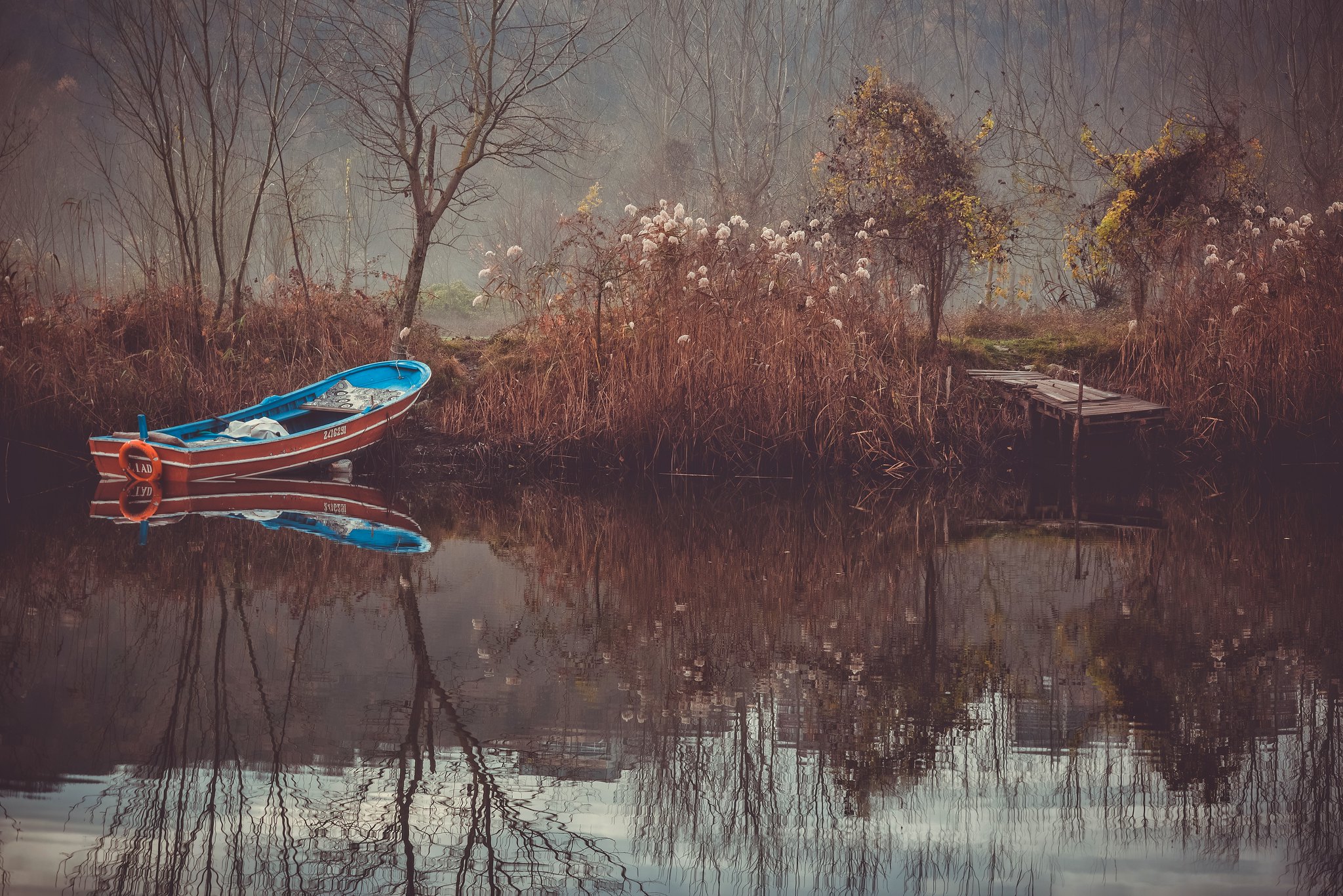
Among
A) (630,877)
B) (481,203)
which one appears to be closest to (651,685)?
(630,877)

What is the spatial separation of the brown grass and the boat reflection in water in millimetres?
1039

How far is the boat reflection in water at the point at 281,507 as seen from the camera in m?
7.39

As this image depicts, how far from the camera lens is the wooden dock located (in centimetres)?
1045

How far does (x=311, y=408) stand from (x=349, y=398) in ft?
1.21

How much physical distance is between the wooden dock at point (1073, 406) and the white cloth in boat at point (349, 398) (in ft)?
19.7

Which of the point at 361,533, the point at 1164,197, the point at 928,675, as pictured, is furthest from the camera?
the point at 1164,197

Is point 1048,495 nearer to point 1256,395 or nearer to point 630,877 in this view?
point 1256,395

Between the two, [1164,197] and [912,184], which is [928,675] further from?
[1164,197]

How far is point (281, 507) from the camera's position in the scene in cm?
865

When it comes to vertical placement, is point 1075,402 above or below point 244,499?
above

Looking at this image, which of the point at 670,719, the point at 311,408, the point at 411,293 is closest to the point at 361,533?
the point at 311,408

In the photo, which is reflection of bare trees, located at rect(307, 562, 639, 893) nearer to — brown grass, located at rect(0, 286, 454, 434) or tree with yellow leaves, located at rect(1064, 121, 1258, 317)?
brown grass, located at rect(0, 286, 454, 434)

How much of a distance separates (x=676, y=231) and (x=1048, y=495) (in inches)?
167

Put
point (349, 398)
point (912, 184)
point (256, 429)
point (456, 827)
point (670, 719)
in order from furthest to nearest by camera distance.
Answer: point (912, 184)
point (349, 398)
point (256, 429)
point (670, 719)
point (456, 827)
